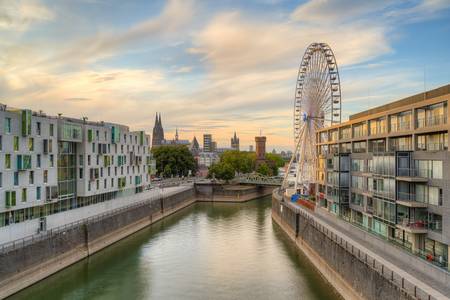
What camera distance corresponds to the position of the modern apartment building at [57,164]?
38.3 meters

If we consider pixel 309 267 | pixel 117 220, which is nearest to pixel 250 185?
pixel 117 220

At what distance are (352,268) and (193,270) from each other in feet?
51.2

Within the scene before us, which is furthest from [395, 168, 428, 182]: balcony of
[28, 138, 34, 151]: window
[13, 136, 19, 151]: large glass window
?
[28, 138, 34, 151]: window

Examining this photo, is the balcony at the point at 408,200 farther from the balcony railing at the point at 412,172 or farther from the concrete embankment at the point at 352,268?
the concrete embankment at the point at 352,268

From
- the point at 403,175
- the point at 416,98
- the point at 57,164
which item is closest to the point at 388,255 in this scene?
the point at 403,175

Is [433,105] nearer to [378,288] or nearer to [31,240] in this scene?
[378,288]

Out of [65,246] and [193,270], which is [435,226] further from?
[65,246]

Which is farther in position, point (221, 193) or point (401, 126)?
point (221, 193)

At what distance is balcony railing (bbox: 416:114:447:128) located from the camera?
92.9 ft

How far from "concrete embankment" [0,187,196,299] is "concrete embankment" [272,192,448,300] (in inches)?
882

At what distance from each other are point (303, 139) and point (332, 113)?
409 inches

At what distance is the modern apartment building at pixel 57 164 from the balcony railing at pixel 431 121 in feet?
109

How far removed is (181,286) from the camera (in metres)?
35.8

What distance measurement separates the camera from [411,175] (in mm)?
31141
